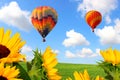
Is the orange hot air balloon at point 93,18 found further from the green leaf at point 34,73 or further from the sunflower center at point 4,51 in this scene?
the sunflower center at point 4,51

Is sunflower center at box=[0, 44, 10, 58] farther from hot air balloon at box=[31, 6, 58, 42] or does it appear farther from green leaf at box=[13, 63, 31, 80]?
hot air balloon at box=[31, 6, 58, 42]

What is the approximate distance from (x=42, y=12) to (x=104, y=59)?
38072mm

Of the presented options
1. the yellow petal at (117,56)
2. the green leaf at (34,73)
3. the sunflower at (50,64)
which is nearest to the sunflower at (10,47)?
the green leaf at (34,73)

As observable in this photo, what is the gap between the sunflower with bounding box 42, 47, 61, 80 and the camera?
6.93 feet

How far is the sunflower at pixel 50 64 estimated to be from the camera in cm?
211

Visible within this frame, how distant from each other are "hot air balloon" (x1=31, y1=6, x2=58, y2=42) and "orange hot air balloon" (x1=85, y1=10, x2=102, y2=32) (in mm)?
6655

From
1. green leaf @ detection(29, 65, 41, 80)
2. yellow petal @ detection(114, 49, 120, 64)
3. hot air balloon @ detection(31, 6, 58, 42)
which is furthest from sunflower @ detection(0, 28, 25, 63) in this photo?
hot air balloon @ detection(31, 6, 58, 42)

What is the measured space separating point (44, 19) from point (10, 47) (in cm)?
3780

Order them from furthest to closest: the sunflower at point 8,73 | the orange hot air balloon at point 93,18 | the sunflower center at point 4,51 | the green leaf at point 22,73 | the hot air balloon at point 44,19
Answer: the orange hot air balloon at point 93,18 → the hot air balloon at point 44,19 → the green leaf at point 22,73 → the sunflower center at point 4,51 → the sunflower at point 8,73

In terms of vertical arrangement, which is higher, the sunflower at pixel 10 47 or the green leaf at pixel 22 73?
the sunflower at pixel 10 47

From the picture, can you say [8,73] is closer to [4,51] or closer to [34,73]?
[4,51]

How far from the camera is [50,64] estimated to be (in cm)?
213

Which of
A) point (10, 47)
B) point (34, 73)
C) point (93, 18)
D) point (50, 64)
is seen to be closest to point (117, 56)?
point (50, 64)

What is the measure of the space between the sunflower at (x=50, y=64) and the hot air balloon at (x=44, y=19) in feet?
121
